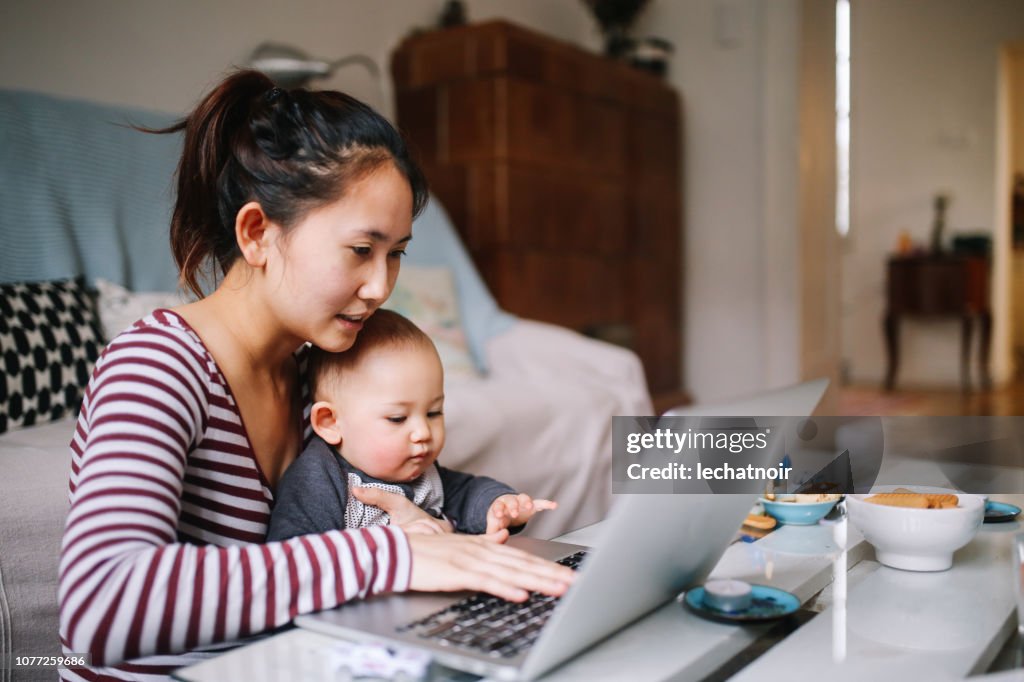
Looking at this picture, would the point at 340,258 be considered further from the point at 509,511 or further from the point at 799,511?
the point at 799,511

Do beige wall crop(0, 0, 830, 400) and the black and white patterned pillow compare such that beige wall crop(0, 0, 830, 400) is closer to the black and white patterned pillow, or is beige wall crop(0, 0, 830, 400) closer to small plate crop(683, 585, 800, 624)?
the black and white patterned pillow

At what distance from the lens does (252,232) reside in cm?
95

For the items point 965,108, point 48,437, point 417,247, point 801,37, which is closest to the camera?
point 48,437

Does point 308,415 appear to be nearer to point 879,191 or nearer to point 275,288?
point 275,288

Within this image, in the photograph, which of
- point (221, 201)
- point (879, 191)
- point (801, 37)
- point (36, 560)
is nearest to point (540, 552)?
point (221, 201)

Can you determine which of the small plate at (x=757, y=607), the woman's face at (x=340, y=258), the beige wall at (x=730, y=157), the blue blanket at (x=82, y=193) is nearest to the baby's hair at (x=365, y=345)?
the woman's face at (x=340, y=258)

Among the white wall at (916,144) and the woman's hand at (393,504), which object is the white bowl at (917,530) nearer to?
the woman's hand at (393,504)

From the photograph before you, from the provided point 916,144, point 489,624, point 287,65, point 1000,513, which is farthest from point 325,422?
point 916,144

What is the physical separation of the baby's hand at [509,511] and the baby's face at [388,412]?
114mm

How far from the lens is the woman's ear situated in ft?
3.08

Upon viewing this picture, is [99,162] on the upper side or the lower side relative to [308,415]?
upper

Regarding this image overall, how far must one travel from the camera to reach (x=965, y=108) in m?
6.52

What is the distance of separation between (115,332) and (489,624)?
1488 mm

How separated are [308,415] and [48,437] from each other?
2.37 ft
